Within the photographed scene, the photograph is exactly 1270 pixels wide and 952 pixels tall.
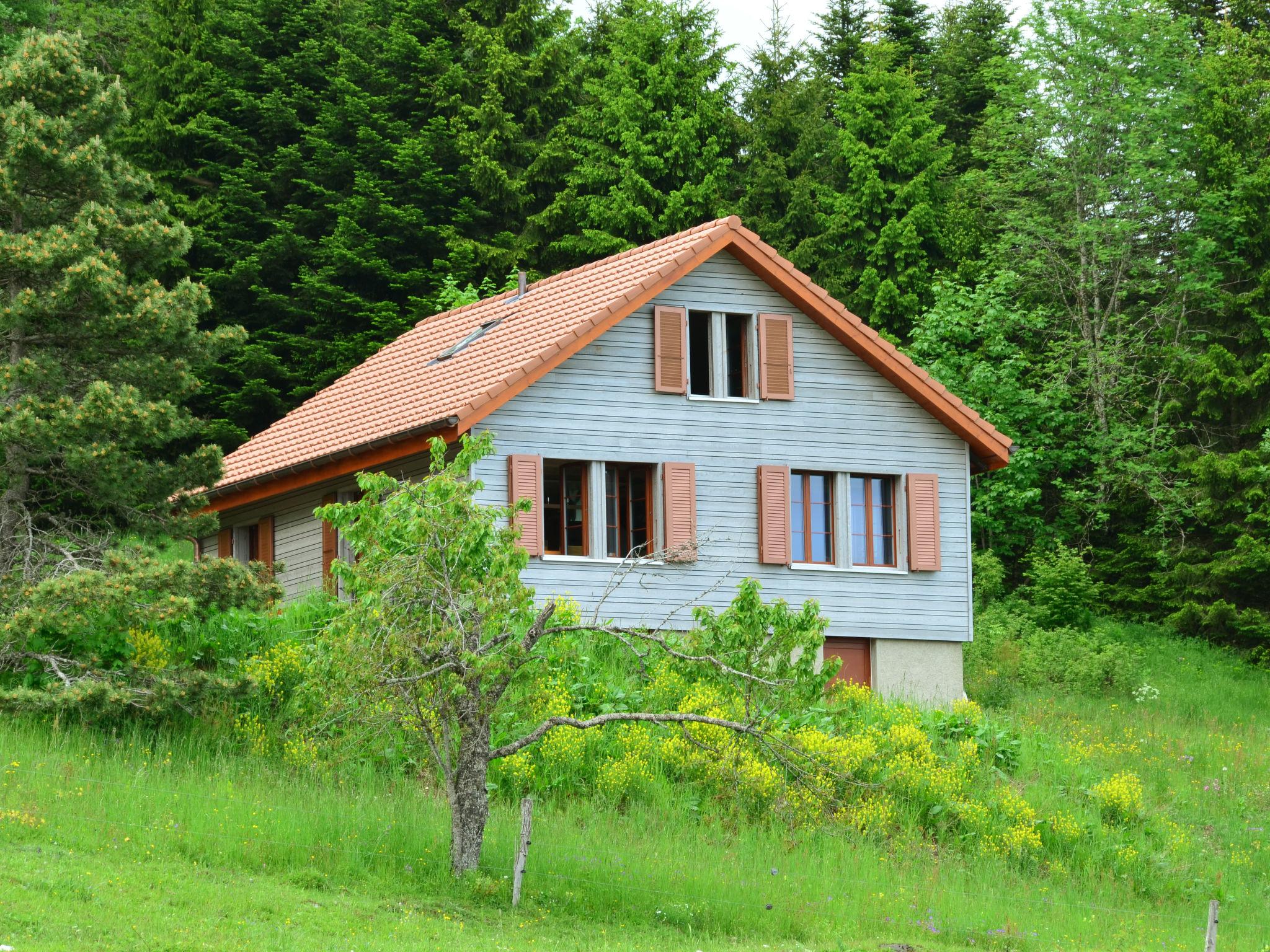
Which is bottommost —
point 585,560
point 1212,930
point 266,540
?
point 1212,930

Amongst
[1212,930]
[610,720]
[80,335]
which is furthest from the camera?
[80,335]

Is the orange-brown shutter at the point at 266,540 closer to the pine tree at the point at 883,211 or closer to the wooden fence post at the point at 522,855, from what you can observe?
the wooden fence post at the point at 522,855

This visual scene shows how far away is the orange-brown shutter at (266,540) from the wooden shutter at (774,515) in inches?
346

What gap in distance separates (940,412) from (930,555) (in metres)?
2.45

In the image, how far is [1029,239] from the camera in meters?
44.5

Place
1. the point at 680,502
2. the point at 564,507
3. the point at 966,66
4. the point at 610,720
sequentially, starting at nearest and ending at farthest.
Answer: the point at 610,720 → the point at 564,507 → the point at 680,502 → the point at 966,66

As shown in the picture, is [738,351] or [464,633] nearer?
[464,633]

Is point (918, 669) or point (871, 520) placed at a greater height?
point (871, 520)

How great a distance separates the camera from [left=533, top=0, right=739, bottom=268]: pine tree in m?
44.5

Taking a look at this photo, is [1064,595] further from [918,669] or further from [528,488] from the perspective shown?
[528,488]

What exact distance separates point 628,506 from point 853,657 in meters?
4.61

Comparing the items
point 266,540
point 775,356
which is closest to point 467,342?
point 266,540

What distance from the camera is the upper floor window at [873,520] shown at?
98.4 feet

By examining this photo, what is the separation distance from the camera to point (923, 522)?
30125mm
